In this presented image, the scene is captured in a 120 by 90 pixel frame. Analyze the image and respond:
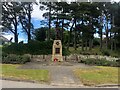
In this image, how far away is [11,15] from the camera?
104 ft

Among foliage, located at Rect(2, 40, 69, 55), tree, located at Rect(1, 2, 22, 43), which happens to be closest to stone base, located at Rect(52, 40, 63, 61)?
foliage, located at Rect(2, 40, 69, 55)

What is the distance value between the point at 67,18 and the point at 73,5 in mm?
1597

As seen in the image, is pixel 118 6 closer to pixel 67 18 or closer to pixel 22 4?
pixel 67 18

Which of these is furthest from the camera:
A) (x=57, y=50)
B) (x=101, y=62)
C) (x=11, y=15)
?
(x=11, y=15)

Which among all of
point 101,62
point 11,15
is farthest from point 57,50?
point 11,15

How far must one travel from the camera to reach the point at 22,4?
30.6 meters

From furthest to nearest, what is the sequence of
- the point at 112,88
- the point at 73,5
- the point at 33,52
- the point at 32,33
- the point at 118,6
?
1. the point at 32,33
2. the point at 118,6
3. the point at 73,5
4. the point at 33,52
5. the point at 112,88

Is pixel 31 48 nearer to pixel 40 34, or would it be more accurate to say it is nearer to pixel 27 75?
pixel 40 34

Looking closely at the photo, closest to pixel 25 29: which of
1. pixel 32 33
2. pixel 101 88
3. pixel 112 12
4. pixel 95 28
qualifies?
pixel 32 33

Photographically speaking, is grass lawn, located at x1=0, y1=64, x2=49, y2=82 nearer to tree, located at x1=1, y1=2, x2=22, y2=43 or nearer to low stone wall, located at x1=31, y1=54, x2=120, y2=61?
low stone wall, located at x1=31, y1=54, x2=120, y2=61

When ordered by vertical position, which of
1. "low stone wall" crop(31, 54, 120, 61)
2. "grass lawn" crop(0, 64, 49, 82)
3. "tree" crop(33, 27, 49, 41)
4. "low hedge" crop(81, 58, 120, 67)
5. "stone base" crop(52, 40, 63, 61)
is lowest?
"grass lawn" crop(0, 64, 49, 82)

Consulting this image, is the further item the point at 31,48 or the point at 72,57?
the point at 31,48

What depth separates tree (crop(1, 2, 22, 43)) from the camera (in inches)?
1203

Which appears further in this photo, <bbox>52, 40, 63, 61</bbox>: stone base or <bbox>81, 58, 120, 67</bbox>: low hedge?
<bbox>52, 40, 63, 61</bbox>: stone base
